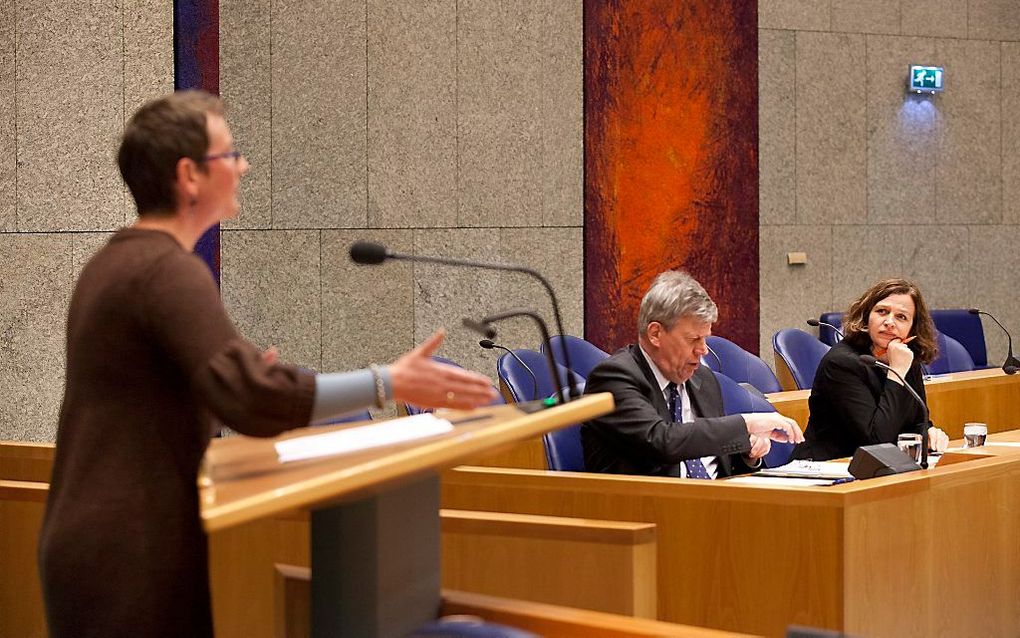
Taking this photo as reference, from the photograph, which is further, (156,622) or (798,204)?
(798,204)

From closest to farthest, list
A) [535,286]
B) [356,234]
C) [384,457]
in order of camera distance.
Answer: [384,457], [356,234], [535,286]

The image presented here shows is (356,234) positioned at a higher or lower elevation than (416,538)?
higher

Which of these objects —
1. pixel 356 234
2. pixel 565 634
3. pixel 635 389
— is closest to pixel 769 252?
pixel 356 234

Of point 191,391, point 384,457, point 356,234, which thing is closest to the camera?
point 384,457

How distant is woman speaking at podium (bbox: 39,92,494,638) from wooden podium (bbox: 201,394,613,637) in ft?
0.26

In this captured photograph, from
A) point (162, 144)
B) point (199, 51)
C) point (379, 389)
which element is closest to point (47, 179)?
point (199, 51)

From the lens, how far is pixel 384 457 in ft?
Answer: 5.80

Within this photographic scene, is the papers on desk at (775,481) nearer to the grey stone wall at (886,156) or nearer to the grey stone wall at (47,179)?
the grey stone wall at (47,179)

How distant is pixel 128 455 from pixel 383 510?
0.38 metres

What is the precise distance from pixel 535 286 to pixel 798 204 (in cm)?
236

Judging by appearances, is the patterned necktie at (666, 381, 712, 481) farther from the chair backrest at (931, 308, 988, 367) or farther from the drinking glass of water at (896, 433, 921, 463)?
the chair backrest at (931, 308, 988, 367)

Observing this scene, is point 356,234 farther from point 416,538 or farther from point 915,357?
point 416,538

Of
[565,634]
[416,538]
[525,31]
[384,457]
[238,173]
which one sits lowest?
[565,634]

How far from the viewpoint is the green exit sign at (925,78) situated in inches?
383
